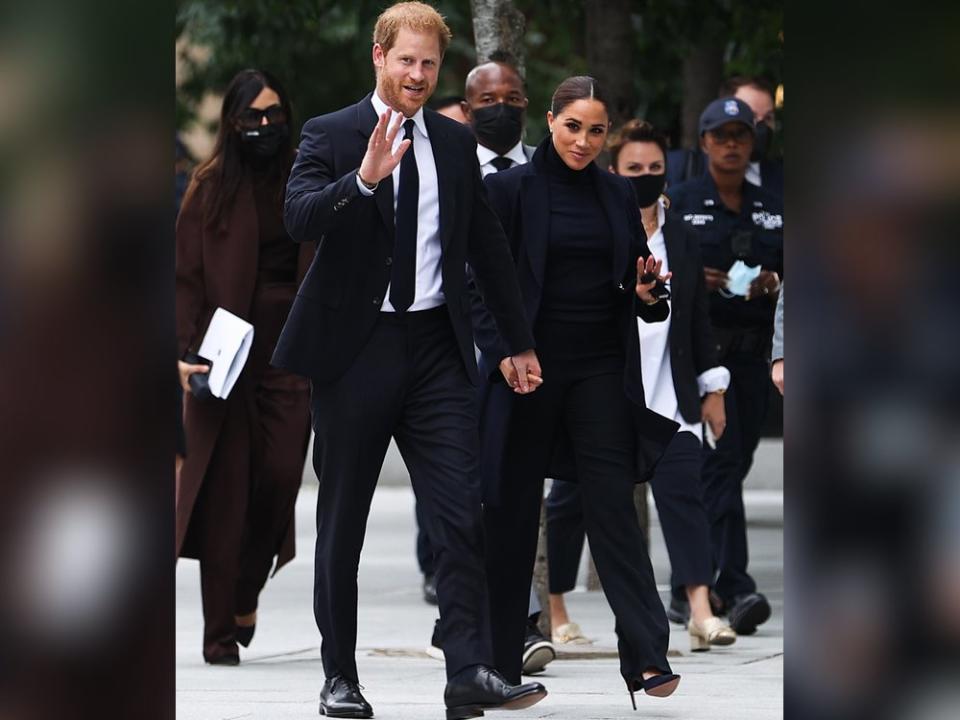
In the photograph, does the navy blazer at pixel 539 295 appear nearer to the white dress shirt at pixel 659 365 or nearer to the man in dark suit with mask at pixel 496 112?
the man in dark suit with mask at pixel 496 112

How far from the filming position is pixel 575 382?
21.6 ft

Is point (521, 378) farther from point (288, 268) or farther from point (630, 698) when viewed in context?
point (288, 268)

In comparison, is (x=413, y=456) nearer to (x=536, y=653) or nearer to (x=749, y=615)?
(x=536, y=653)

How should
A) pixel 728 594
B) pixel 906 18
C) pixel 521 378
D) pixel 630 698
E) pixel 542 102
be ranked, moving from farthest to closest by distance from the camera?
pixel 542 102
pixel 728 594
pixel 630 698
pixel 521 378
pixel 906 18

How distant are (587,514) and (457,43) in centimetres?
1691

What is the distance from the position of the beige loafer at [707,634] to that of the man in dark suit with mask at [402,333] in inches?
92.7

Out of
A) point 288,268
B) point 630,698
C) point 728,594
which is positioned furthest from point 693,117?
point 630,698

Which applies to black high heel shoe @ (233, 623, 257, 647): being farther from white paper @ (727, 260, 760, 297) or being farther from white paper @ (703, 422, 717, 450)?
white paper @ (727, 260, 760, 297)

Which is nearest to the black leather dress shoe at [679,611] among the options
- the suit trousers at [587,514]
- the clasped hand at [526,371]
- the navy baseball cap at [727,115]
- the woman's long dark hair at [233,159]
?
the navy baseball cap at [727,115]

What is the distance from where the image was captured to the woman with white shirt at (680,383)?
8227 mm

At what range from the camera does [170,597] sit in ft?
12.6

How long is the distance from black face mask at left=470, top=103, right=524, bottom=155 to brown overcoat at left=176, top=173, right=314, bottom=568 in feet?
2.56

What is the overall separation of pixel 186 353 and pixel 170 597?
4.41 meters

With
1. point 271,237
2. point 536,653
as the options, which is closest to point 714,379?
point 536,653
